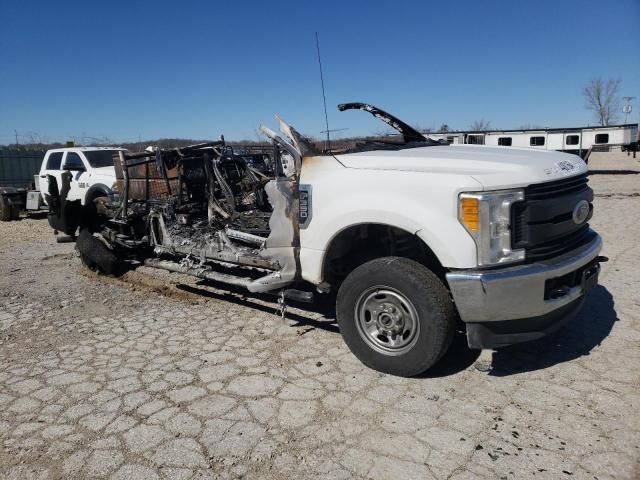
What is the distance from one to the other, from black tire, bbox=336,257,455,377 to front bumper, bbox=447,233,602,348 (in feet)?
0.55

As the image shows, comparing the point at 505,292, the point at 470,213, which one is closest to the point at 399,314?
the point at 505,292

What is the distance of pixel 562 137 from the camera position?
23891mm

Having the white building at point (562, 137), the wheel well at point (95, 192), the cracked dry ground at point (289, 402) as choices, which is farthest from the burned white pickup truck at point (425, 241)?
the white building at point (562, 137)

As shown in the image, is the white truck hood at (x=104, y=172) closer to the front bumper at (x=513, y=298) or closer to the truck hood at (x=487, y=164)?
the truck hood at (x=487, y=164)

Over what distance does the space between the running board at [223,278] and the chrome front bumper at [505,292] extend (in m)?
1.35

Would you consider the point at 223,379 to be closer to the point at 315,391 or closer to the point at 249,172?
the point at 315,391

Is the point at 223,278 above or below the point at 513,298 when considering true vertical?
below

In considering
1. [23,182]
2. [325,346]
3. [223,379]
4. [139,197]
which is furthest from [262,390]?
[23,182]

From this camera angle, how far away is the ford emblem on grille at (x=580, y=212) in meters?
3.47

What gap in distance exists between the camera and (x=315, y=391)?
3416 millimetres

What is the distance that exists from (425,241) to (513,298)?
25.6 inches

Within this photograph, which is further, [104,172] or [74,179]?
[74,179]

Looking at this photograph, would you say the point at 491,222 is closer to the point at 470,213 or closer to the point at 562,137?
the point at 470,213

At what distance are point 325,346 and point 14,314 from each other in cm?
347
